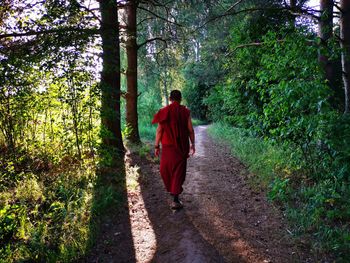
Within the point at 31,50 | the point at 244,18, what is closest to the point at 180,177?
the point at 31,50

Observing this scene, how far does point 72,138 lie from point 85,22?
250 centimetres

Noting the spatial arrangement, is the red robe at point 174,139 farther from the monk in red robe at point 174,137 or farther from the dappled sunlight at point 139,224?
the dappled sunlight at point 139,224

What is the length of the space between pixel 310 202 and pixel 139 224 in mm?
3100

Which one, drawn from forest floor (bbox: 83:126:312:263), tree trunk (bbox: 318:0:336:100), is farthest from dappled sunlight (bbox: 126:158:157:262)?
tree trunk (bbox: 318:0:336:100)

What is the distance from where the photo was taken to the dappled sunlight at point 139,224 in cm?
454

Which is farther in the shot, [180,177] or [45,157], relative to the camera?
[45,157]

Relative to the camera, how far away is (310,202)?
18.1 ft

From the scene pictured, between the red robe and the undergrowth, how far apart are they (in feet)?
6.55

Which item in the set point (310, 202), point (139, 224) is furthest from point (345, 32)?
point (139, 224)

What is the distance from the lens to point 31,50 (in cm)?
586

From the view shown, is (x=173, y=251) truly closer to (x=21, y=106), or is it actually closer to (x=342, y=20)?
(x=21, y=106)

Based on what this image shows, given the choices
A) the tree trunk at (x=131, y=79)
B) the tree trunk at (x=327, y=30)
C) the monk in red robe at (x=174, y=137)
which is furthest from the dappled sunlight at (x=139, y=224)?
the tree trunk at (x=327, y=30)

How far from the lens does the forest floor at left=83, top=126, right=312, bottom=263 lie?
4281 mm

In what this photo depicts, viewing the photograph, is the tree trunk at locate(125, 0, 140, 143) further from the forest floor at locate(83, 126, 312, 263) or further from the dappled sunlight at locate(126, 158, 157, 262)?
the dappled sunlight at locate(126, 158, 157, 262)
